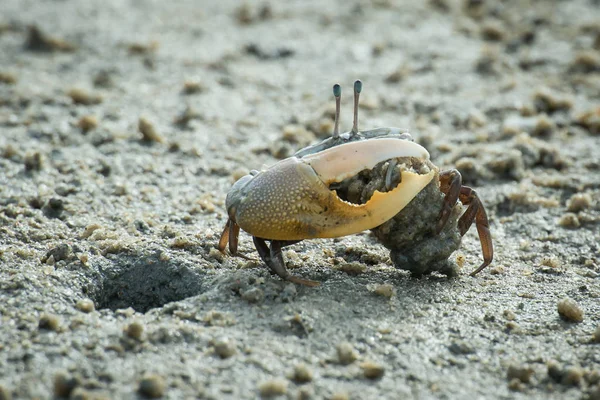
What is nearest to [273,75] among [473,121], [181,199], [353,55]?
[353,55]

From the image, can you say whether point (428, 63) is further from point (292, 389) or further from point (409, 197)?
point (292, 389)

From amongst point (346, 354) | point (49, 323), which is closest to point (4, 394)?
point (49, 323)

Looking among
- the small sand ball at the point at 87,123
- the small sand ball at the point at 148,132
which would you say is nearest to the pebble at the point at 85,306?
the small sand ball at the point at 148,132

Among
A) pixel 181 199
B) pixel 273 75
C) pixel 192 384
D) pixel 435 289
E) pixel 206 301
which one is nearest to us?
pixel 192 384

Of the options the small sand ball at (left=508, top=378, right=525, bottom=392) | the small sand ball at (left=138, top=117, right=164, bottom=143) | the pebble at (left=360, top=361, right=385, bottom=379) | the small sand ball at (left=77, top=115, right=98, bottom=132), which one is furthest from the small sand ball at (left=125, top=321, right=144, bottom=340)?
the small sand ball at (left=77, top=115, right=98, bottom=132)

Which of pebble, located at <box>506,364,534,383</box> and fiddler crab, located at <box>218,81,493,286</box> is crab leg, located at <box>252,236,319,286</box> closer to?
fiddler crab, located at <box>218,81,493,286</box>

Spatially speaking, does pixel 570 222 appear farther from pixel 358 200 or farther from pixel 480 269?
pixel 358 200

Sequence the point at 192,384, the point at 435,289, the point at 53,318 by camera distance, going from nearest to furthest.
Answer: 1. the point at 192,384
2. the point at 53,318
3. the point at 435,289
